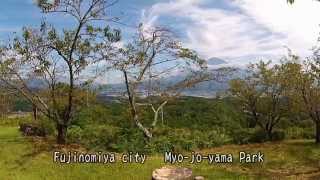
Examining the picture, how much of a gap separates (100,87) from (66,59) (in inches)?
171

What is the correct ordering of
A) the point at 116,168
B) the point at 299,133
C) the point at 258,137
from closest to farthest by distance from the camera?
the point at 116,168 → the point at 258,137 → the point at 299,133

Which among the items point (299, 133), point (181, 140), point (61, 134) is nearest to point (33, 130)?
point (61, 134)

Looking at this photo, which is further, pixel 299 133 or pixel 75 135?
pixel 299 133

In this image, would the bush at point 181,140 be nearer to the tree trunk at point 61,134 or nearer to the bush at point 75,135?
the bush at point 75,135

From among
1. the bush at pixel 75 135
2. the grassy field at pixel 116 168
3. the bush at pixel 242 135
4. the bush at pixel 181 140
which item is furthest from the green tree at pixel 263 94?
the bush at pixel 75 135

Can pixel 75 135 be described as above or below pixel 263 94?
below

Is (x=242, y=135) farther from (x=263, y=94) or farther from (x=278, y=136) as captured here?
(x=263, y=94)

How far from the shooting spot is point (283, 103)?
44.1 metres

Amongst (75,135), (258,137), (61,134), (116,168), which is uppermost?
(61,134)

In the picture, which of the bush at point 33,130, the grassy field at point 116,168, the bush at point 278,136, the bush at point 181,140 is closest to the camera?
the grassy field at point 116,168

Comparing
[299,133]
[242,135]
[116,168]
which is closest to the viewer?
[116,168]

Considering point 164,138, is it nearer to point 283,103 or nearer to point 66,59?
point 66,59

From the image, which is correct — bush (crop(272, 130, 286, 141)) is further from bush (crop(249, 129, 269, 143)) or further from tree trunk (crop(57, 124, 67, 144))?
tree trunk (crop(57, 124, 67, 144))

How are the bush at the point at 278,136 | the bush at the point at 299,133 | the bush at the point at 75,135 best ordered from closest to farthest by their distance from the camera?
the bush at the point at 75,135
the bush at the point at 278,136
the bush at the point at 299,133
